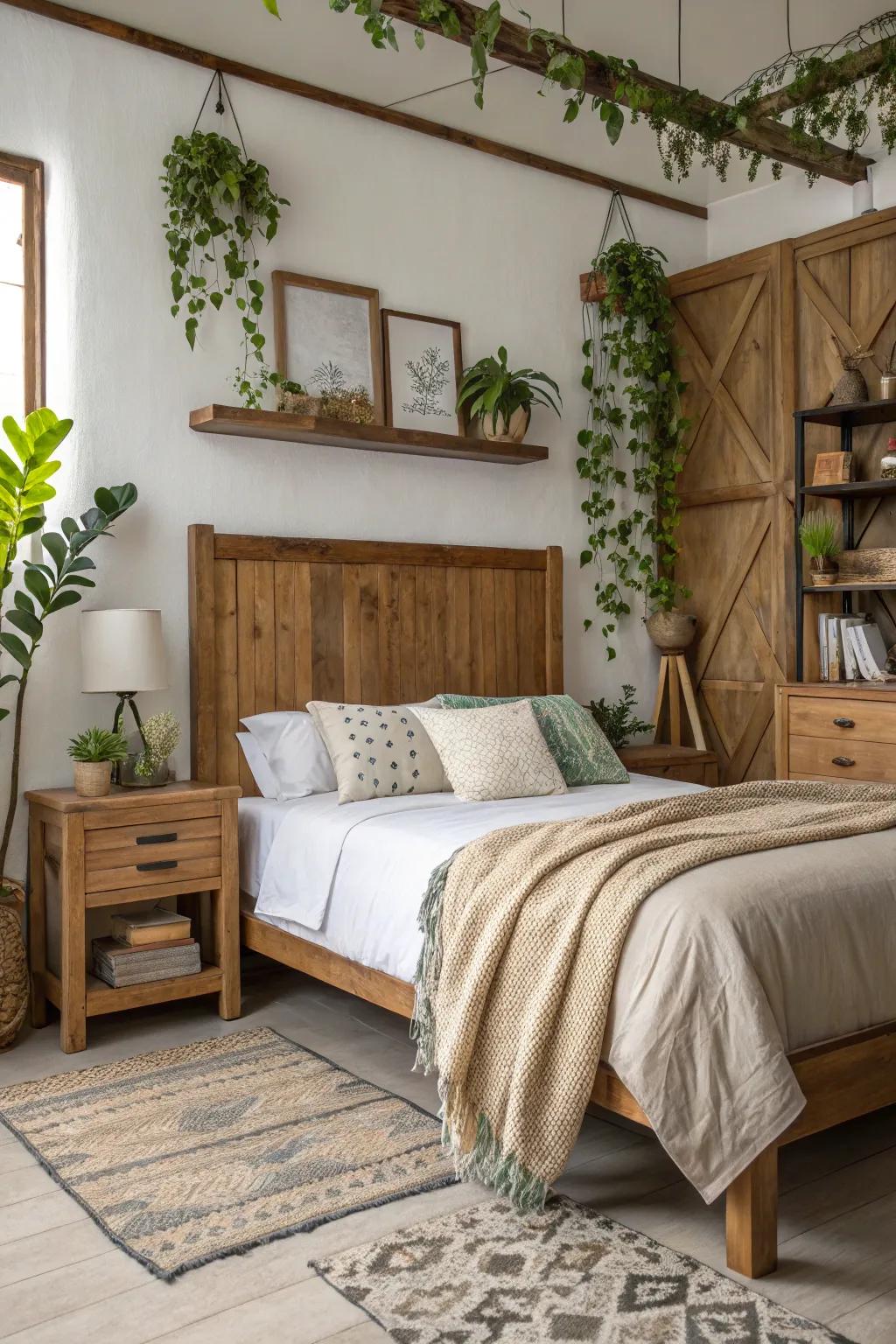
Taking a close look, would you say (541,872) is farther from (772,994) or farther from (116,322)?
(116,322)

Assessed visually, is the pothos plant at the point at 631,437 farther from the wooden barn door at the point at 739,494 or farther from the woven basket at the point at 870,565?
the woven basket at the point at 870,565

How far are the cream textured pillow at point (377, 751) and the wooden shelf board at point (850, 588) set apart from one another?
180 centimetres

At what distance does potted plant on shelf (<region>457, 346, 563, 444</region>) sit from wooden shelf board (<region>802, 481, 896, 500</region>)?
3.81ft

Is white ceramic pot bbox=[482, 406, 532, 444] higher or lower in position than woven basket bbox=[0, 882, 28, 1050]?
higher

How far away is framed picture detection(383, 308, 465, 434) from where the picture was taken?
4.59 metres

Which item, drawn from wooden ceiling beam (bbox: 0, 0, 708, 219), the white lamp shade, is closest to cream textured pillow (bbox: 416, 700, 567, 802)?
the white lamp shade

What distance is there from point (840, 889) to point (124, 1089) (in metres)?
1.90

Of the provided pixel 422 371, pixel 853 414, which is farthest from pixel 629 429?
pixel 422 371

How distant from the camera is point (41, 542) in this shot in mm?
3703

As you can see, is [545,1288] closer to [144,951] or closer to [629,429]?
[144,951]

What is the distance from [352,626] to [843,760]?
6.37 ft

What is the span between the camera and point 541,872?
2543 millimetres

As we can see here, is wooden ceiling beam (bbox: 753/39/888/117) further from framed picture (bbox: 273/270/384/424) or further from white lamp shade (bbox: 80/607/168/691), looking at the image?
white lamp shade (bbox: 80/607/168/691)

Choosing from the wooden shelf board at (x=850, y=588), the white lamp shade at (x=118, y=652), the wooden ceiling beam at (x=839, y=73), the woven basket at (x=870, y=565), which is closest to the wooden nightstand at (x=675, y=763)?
the wooden shelf board at (x=850, y=588)
